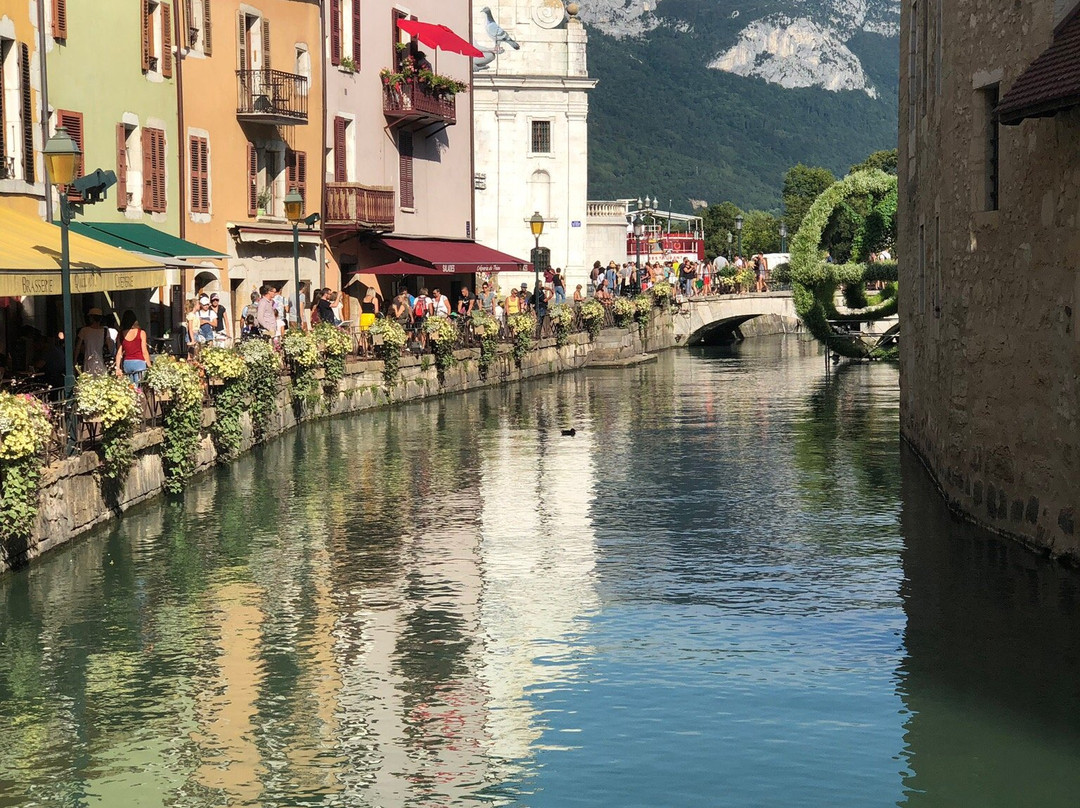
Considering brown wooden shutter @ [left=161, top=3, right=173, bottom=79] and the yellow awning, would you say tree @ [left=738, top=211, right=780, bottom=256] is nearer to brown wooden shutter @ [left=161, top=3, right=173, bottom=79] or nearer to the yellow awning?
brown wooden shutter @ [left=161, top=3, right=173, bottom=79]

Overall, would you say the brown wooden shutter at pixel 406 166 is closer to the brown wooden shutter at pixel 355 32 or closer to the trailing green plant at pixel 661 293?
the brown wooden shutter at pixel 355 32

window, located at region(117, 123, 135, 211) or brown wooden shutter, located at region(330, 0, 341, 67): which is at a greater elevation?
brown wooden shutter, located at region(330, 0, 341, 67)

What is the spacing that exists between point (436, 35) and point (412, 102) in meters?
2.58

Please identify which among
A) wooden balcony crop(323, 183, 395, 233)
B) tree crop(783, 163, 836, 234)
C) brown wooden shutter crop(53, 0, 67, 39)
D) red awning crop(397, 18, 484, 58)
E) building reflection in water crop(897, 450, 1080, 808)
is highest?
tree crop(783, 163, 836, 234)

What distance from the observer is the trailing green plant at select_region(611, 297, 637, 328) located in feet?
174

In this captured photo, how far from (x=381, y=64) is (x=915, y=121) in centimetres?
2175

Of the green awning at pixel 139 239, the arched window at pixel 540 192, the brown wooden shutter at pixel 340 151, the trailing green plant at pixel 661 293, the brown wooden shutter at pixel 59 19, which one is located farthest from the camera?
the arched window at pixel 540 192

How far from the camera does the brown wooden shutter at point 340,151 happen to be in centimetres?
4203

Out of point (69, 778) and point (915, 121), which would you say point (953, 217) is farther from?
point (69, 778)

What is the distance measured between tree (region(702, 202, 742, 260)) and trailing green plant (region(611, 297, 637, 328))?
2955 inches

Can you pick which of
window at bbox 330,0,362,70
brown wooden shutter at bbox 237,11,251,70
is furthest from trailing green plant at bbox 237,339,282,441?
window at bbox 330,0,362,70

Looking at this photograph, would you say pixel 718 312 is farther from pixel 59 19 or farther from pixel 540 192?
pixel 59 19

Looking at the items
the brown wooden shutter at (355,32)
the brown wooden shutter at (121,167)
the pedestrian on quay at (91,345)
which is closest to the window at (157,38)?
the brown wooden shutter at (121,167)

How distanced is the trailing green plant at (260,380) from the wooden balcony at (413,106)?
58.6 ft
